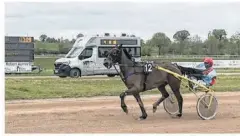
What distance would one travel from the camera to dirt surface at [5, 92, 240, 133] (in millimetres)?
9914

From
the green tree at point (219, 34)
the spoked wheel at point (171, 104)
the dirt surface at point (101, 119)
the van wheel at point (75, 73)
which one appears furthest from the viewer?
the green tree at point (219, 34)

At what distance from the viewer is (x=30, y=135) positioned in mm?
9000

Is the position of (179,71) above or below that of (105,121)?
above

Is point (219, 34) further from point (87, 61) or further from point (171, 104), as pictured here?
point (171, 104)

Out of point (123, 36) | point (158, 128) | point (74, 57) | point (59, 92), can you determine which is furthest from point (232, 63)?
point (158, 128)

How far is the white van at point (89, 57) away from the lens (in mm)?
29281

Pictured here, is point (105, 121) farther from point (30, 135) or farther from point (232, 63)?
point (232, 63)

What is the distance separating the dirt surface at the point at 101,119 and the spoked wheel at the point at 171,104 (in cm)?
17

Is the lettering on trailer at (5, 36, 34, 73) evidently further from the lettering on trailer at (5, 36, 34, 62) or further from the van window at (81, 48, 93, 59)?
the van window at (81, 48, 93, 59)

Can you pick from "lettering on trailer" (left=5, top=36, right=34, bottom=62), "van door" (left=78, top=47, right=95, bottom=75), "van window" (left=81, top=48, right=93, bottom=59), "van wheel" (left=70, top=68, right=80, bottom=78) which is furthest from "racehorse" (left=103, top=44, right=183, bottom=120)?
"lettering on trailer" (left=5, top=36, right=34, bottom=62)

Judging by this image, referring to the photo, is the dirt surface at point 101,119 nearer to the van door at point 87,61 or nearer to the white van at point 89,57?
the white van at point 89,57

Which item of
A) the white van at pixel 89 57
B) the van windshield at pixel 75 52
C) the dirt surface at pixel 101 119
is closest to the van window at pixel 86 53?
the white van at pixel 89 57

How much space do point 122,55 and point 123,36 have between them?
20.0m

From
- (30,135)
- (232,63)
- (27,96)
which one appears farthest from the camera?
(232,63)
